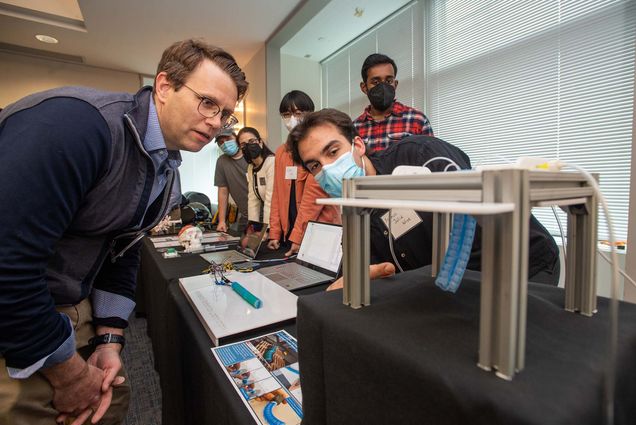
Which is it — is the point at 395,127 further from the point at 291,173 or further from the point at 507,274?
the point at 507,274

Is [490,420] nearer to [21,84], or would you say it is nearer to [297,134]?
[297,134]

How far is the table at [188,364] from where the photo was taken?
60cm

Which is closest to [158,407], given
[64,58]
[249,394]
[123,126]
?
[249,394]

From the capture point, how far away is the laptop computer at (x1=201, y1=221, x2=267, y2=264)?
154 cm

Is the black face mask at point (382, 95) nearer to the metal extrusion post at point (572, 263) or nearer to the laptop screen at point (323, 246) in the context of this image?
the laptop screen at point (323, 246)

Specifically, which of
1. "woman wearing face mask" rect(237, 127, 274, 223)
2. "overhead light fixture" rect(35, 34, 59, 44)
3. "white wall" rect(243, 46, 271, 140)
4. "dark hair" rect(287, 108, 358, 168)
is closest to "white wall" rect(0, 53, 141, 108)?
"overhead light fixture" rect(35, 34, 59, 44)

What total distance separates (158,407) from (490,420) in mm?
1740

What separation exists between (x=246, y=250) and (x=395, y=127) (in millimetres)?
1255

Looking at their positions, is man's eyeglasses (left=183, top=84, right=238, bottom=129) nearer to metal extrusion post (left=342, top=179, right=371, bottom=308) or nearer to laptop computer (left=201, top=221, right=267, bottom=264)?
metal extrusion post (left=342, top=179, right=371, bottom=308)

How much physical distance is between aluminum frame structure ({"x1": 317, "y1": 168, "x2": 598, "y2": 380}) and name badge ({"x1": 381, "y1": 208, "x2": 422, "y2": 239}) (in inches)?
14.7

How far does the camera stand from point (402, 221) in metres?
0.80

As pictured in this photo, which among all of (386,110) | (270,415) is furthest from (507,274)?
(386,110)

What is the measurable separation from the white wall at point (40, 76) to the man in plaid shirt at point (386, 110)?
4.07 m

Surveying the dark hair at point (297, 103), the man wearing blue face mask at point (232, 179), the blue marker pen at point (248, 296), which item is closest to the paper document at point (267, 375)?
the blue marker pen at point (248, 296)
